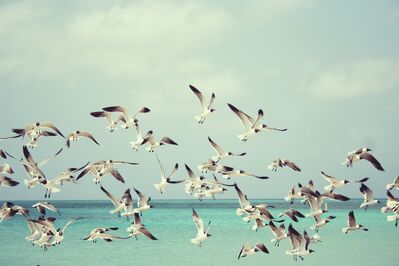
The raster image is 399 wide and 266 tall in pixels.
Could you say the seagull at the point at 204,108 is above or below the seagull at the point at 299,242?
above

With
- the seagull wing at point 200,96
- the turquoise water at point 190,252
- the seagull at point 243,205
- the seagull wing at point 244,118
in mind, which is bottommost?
the turquoise water at point 190,252

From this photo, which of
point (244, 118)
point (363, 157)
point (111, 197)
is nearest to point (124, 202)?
point (111, 197)

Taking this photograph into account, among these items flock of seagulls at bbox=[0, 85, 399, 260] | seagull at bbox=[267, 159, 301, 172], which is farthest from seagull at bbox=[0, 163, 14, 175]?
seagull at bbox=[267, 159, 301, 172]

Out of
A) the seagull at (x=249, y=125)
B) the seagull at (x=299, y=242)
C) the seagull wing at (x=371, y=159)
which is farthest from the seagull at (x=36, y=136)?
the seagull wing at (x=371, y=159)

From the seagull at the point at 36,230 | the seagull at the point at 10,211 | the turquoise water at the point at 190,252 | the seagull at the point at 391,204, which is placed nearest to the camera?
the seagull at the point at 10,211

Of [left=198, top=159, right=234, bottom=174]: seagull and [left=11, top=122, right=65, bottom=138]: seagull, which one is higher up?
[left=11, top=122, right=65, bottom=138]: seagull

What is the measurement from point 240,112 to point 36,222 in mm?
8538

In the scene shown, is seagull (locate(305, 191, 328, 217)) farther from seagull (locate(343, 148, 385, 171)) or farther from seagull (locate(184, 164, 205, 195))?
seagull (locate(184, 164, 205, 195))

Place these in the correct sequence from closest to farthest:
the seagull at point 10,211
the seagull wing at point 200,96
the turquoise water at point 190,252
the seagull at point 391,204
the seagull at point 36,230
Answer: the seagull at point 10,211
the seagull wing at point 200,96
the seagull at point 391,204
the seagull at point 36,230
the turquoise water at point 190,252

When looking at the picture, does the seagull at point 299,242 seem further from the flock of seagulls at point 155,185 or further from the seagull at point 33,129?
the seagull at point 33,129

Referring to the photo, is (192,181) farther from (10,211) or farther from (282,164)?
(10,211)

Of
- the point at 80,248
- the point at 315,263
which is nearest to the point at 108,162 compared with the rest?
the point at 315,263

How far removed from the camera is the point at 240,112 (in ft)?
74.8

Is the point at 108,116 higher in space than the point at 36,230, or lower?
higher
